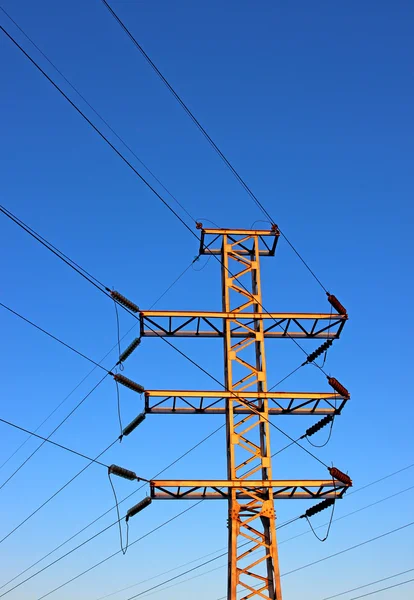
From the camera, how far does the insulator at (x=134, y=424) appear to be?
66.8 feet

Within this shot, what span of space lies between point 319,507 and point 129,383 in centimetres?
664

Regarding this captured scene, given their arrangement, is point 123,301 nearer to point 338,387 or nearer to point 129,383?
point 129,383

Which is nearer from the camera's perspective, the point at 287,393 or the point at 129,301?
the point at 129,301

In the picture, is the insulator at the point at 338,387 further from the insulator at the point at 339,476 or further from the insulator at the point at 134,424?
the insulator at the point at 134,424

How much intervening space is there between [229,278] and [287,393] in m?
4.36

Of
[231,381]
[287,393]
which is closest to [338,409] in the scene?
[287,393]

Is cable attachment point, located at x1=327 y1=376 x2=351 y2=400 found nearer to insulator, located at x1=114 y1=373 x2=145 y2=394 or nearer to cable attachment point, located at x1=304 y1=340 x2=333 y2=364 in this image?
cable attachment point, located at x1=304 y1=340 x2=333 y2=364

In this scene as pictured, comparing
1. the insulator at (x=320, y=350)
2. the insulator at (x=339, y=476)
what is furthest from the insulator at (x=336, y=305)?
the insulator at (x=339, y=476)

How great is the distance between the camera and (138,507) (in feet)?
62.6

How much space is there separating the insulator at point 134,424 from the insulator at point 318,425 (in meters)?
5.35

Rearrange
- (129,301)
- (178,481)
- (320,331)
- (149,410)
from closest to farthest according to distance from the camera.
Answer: (129,301)
(178,481)
(149,410)
(320,331)

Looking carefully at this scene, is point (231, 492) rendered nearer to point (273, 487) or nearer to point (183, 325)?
point (273, 487)

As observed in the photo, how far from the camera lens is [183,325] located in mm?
21531

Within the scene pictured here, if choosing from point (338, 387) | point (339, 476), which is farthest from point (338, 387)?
point (339, 476)
